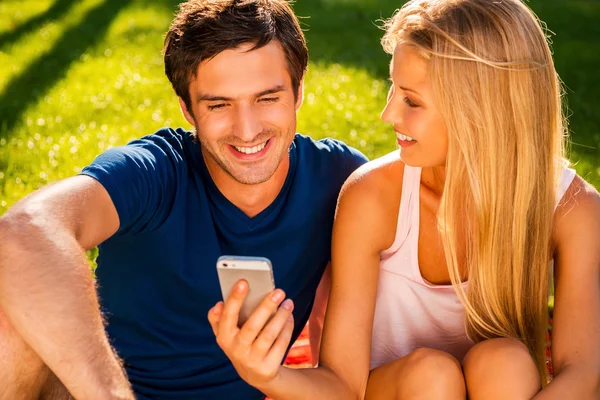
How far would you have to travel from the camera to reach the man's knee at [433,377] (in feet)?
8.25

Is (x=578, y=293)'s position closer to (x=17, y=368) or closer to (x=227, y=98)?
(x=227, y=98)

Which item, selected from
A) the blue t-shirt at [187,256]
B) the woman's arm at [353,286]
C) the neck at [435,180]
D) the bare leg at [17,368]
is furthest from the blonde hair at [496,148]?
the bare leg at [17,368]

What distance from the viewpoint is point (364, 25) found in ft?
27.9

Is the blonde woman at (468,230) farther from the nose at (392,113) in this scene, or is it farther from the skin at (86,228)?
the skin at (86,228)

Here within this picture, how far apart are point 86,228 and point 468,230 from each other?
1.19 metres

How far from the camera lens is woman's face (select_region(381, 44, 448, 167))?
8.63 feet

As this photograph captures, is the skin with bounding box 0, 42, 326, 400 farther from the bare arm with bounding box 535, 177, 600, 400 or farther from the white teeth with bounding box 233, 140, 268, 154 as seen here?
the bare arm with bounding box 535, 177, 600, 400

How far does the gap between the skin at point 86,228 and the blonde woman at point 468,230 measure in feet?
1.07

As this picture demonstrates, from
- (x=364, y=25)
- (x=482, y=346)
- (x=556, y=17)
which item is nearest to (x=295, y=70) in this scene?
(x=482, y=346)

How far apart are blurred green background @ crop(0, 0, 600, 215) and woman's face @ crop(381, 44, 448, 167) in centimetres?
247

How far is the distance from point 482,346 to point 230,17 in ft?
4.13

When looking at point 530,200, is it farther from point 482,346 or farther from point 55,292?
point 55,292

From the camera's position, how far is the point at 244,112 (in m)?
2.72

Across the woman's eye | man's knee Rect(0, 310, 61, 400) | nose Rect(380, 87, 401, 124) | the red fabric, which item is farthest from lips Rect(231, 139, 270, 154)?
the red fabric
